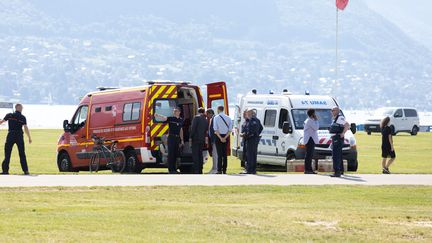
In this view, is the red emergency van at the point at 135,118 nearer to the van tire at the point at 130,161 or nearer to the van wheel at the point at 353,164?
the van tire at the point at 130,161

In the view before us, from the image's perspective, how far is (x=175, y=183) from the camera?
25062mm

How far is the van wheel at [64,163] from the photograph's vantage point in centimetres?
3372

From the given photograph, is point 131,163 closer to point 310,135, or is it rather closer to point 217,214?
point 310,135

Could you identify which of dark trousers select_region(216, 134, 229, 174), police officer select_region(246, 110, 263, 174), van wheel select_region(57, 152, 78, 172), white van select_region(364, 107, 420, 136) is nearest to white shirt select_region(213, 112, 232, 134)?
dark trousers select_region(216, 134, 229, 174)

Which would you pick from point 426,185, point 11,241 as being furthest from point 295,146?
point 11,241

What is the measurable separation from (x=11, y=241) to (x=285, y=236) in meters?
3.58

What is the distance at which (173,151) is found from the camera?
30.0 metres

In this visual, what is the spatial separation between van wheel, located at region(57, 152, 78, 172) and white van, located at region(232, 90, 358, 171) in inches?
187

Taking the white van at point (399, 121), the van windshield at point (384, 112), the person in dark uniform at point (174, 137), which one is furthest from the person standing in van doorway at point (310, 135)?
the van windshield at point (384, 112)

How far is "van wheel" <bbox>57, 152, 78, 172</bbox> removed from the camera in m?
33.7

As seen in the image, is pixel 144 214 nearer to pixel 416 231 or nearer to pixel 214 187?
pixel 416 231

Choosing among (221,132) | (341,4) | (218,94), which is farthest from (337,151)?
(341,4)

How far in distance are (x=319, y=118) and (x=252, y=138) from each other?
15.1ft

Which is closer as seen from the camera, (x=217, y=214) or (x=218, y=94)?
(x=217, y=214)
